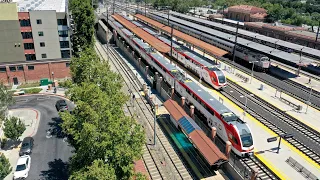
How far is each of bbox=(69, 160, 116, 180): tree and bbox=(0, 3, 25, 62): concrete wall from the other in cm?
4421

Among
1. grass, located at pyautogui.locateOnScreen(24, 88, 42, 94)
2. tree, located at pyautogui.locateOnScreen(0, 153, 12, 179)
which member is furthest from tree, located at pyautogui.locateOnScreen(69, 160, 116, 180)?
grass, located at pyautogui.locateOnScreen(24, 88, 42, 94)

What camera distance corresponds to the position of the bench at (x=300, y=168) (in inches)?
1132

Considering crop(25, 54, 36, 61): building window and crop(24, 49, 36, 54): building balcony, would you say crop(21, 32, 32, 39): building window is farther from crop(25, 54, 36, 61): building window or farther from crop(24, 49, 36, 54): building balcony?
crop(25, 54, 36, 61): building window

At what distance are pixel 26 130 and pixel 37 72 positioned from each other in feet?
71.5

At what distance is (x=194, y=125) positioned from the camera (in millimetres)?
35781

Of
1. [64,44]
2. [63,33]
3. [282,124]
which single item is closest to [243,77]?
[282,124]

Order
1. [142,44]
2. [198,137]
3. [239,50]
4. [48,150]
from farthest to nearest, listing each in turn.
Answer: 1. [239,50]
2. [142,44]
3. [48,150]
4. [198,137]

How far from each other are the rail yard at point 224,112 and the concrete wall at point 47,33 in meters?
15.4

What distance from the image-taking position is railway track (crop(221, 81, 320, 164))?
3503 cm

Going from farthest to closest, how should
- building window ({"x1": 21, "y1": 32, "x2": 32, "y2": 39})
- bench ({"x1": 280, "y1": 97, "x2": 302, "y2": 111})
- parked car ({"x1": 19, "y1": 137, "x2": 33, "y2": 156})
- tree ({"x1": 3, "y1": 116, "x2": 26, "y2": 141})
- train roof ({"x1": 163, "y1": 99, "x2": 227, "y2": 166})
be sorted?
building window ({"x1": 21, "y1": 32, "x2": 32, "y2": 39}), bench ({"x1": 280, "y1": 97, "x2": 302, "y2": 111}), tree ({"x1": 3, "y1": 116, "x2": 26, "y2": 141}), parked car ({"x1": 19, "y1": 137, "x2": 33, "y2": 156}), train roof ({"x1": 163, "y1": 99, "x2": 227, "y2": 166})

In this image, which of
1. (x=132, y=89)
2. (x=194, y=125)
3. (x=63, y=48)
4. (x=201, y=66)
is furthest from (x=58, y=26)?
(x=194, y=125)

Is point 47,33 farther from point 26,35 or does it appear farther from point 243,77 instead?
point 243,77

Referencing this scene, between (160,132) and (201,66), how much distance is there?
760 inches

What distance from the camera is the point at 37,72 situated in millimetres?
59250
